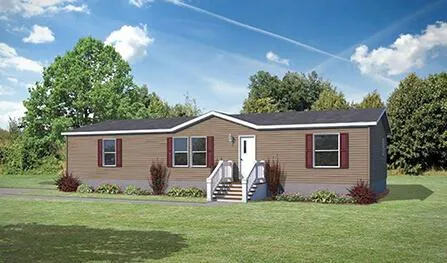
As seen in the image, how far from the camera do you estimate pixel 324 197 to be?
69.1 ft

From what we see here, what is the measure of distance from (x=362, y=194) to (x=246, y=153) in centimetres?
591

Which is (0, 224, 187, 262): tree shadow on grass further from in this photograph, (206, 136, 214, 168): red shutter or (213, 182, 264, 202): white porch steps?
(206, 136, 214, 168): red shutter

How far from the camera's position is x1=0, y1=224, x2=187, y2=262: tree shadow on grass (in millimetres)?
9906

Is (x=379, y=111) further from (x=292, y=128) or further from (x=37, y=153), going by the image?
(x=37, y=153)

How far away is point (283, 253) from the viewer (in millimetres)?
10164

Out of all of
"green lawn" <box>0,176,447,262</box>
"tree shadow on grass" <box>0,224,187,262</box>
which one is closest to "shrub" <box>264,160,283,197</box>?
"green lawn" <box>0,176,447,262</box>

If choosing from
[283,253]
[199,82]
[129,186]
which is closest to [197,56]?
[199,82]

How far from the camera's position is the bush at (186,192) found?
938 inches

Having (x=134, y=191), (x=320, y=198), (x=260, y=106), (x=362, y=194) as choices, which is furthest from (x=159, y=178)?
(x=260, y=106)

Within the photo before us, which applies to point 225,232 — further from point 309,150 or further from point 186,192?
point 186,192

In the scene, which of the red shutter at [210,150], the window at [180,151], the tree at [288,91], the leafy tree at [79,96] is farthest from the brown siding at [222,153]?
the tree at [288,91]

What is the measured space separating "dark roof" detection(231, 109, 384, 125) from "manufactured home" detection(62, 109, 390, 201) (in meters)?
0.04

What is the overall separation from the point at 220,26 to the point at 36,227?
2347 centimetres

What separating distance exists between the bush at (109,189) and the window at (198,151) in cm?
465
